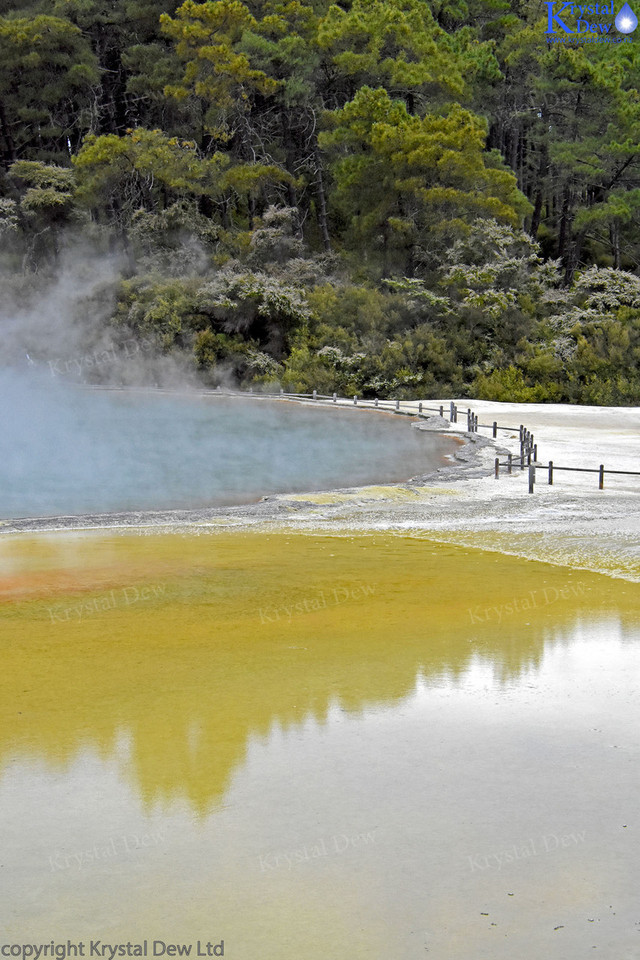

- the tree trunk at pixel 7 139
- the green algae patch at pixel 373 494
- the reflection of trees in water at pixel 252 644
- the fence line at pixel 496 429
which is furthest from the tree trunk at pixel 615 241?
the reflection of trees in water at pixel 252 644

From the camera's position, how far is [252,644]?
31.8 ft

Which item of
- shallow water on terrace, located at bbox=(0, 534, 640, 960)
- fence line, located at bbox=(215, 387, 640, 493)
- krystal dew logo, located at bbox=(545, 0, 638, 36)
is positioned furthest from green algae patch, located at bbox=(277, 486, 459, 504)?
krystal dew logo, located at bbox=(545, 0, 638, 36)

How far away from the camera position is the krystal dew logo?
147 feet

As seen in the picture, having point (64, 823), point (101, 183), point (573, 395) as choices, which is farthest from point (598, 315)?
point (64, 823)

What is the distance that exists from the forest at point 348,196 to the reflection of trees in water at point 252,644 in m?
26.8

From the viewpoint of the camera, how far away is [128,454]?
83.8 ft

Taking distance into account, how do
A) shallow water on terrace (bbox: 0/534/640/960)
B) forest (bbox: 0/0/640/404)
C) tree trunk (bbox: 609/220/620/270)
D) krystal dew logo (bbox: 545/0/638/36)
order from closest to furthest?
shallow water on terrace (bbox: 0/534/640/960)
forest (bbox: 0/0/640/404)
krystal dew logo (bbox: 545/0/638/36)
tree trunk (bbox: 609/220/620/270)

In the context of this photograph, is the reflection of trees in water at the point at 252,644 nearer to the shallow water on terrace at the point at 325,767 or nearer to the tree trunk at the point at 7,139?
the shallow water on terrace at the point at 325,767

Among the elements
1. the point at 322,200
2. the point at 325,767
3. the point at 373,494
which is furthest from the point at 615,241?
the point at 325,767

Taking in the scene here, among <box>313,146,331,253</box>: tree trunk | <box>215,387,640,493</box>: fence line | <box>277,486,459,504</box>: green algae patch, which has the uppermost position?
<box>313,146,331,253</box>: tree trunk

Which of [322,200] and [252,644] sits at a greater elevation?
[322,200]

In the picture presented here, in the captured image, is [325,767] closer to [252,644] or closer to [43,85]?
[252,644]

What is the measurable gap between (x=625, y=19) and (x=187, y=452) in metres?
33.2

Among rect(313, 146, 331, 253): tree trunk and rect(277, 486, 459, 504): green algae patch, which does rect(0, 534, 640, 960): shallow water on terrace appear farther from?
rect(313, 146, 331, 253): tree trunk
